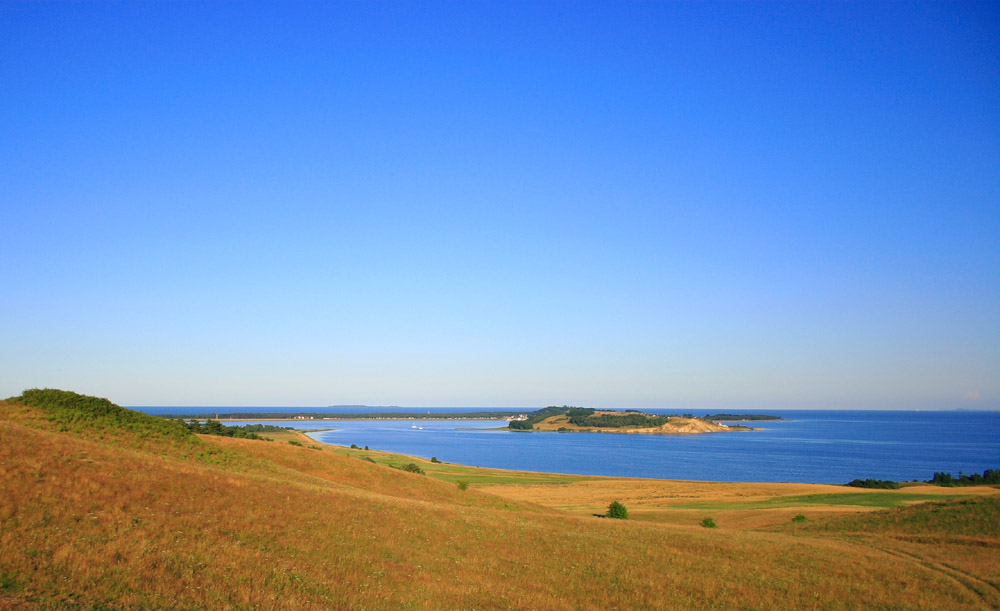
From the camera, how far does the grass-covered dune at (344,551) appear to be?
12875mm

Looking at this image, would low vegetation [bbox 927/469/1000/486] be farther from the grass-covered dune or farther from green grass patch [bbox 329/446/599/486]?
the grass-covered dune

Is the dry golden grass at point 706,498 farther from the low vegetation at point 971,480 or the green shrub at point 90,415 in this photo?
the green shrub at point 90,415

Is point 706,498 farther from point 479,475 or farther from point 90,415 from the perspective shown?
point 90,415

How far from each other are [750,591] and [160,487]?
1979 cm

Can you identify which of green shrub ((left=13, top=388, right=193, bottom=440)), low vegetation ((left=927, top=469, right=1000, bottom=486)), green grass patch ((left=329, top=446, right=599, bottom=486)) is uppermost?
green shrub ((left=13, top=388, right=193, bottom=440))

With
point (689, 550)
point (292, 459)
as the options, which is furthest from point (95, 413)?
point (689, 550)

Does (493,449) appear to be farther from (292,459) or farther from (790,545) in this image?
(790,545)

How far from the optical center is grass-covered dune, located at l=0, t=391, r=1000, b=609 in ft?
42.2

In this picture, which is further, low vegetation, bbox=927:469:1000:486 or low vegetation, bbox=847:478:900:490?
low vegetation, bbox=927:469:1000:486

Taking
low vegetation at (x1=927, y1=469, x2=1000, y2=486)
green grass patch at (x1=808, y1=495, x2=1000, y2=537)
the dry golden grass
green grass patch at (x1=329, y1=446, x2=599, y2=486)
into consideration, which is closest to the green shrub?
the dry golden grass

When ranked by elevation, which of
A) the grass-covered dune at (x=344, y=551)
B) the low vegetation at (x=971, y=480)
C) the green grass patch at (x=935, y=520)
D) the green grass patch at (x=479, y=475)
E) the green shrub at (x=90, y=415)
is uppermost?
the green shrub at (x=90, y=415)

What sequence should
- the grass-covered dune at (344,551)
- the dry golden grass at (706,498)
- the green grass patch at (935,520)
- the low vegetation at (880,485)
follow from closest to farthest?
1. the grass-covered dune at (344,551)
2. the green grass patch at (935,520)
3. the dry golden grass at (706,498)
4. the low vegetation at (880,485)

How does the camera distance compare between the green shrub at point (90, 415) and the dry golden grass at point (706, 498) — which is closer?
the green shrub at point (90, 415)

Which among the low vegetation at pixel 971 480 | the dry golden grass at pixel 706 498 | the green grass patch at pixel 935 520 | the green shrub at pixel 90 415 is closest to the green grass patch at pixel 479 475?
the dry golden grass at pixel 706 498
